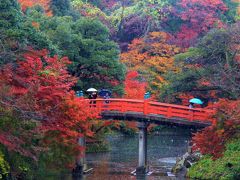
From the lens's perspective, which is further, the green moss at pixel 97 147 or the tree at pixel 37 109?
the green moss at pixel 97 147

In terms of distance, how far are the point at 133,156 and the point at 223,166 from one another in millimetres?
14975

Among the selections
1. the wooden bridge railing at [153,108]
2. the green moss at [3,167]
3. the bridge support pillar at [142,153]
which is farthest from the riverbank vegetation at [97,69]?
the bridge support pillar at [142,153]

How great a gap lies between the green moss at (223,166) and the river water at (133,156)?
6.16 ft

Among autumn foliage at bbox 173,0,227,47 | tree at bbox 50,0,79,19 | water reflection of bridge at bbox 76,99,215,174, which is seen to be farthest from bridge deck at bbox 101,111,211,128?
autumn foliage at bbox 173,0,227,47

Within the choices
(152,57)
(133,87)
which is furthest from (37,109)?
(152,57)

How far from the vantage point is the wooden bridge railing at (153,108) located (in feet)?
98.9

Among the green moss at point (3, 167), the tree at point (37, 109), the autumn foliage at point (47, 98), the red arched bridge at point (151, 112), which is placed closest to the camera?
the green moss at point (3, 167)

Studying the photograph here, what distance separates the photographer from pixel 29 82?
2450 centimetres

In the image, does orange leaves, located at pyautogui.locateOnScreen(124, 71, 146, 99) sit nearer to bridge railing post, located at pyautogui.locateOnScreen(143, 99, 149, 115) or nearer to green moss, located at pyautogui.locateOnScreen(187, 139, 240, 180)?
bridge railing post, located at pyautogui.locateOnScreen(143, 99, 149, 115)

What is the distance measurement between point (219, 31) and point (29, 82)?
1522 cm

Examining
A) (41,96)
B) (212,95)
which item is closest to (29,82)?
(41,96)

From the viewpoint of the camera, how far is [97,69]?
123 feet

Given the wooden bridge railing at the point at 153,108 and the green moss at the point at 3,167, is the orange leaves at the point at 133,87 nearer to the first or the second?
the wooden bridge railing at the point at 153,108

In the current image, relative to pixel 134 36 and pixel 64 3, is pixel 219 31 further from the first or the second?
pixel 134 36
